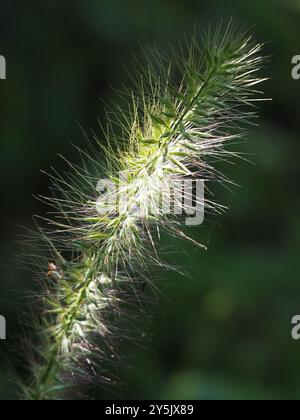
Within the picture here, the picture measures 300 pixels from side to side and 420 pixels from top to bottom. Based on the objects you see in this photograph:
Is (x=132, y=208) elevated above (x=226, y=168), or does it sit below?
below

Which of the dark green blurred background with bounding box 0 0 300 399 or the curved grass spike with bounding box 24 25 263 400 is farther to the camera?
the dark green blurred background with bounding box 0 0 300 399

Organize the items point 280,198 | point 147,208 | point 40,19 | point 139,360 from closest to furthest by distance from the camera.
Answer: point 147,208 < point 139,360 < point 40,19 < point 280,198

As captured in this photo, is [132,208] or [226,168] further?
[226,168]

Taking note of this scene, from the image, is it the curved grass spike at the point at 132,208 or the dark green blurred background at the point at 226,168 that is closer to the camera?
the curved grass spike at the point at 132,208

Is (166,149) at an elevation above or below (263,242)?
below

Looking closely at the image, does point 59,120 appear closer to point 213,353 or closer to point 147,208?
point 213,353

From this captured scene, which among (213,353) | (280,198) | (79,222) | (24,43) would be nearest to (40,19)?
(24,43)

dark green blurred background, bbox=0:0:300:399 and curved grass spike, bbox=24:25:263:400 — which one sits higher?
dark green blurred background, bbox=0:0:300:399

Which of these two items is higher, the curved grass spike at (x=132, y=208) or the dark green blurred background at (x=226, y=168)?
the dark green blurred background at (x=226, y=168)
